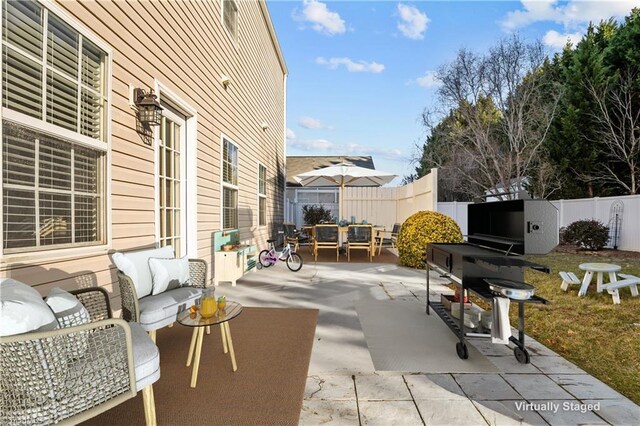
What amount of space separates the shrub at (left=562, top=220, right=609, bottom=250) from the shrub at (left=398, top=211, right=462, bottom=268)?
199 inches

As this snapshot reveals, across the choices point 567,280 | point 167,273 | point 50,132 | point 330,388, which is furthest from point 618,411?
point 50,132

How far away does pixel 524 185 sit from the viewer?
1503 centimetres

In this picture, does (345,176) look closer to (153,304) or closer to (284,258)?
(284,258)

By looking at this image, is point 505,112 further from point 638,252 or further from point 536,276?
point 536,276

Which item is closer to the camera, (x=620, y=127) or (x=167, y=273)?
(x=167, y=273)

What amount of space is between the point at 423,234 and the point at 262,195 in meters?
4.38

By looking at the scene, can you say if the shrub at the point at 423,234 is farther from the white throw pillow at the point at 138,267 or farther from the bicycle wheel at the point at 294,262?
the white throw pillow at the point at 138,267

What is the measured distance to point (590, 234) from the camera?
908cm

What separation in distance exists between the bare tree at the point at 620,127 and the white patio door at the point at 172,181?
43.0 feet

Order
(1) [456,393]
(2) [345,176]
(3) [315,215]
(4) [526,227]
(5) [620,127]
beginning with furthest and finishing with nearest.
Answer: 1. (3) [315,215]
2. (5) [620,127]
3. (2) [345,176]
4. (4) [526,227]
5. (1) [456,393]

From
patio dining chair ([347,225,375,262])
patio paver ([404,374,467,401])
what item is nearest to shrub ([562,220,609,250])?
patio dining chair ([347,225,375,262])

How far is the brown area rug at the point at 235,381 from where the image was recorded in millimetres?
1943

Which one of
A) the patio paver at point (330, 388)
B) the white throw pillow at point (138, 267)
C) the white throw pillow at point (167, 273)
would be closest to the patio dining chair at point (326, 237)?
the white throw pillow at point (167, 273)

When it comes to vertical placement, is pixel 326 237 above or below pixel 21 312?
below
